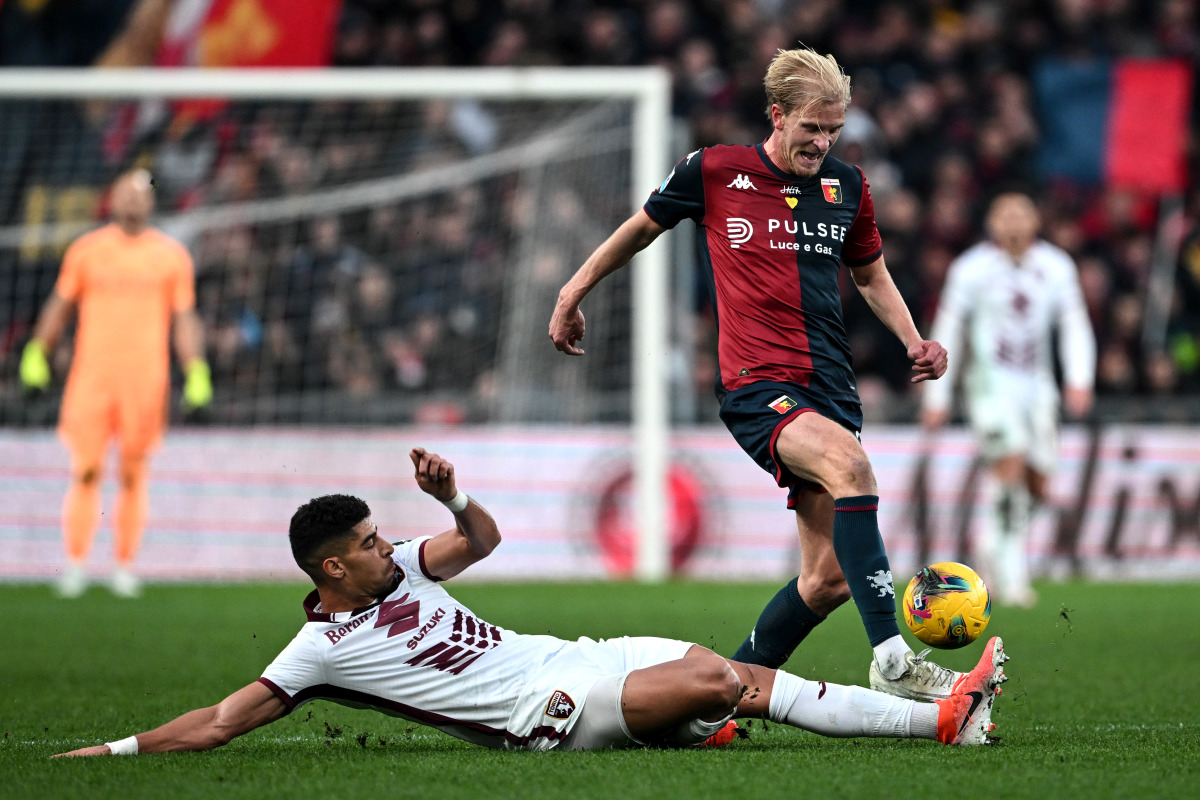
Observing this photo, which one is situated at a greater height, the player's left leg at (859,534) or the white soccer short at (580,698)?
the player's left leg at (859,534)

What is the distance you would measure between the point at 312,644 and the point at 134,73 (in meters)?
8.41

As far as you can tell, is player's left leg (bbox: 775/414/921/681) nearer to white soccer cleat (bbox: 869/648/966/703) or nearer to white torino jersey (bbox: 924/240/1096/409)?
white soccer cleat (bbox: 869/648/966/703)

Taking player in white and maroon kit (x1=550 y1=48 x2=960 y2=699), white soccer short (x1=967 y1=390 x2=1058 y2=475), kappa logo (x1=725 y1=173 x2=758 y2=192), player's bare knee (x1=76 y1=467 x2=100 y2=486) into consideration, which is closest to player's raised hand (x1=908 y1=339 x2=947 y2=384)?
player in white and maroon kit (x1=550 y1=48 x2=960 y2=699)

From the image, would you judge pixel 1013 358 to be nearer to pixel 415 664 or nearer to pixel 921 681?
pixel 921 681

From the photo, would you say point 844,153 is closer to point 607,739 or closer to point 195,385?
point 195,385

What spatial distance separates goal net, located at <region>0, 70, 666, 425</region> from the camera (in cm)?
1291

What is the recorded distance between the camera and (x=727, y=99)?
47.8ft

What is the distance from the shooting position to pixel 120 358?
34.5 feet

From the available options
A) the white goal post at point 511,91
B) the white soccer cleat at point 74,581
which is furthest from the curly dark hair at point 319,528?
the white goal post at point 511,91

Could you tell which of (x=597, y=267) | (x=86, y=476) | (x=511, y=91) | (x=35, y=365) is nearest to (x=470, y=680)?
(x=597, y=267)

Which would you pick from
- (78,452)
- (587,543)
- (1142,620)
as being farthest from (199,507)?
(1142,620)

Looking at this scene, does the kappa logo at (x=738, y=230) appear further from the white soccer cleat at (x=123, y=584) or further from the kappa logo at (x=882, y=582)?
the white soccer cleat at (x=123, y=584)

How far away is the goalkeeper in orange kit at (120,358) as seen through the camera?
1046 cm

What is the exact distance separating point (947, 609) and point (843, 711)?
0.56m
